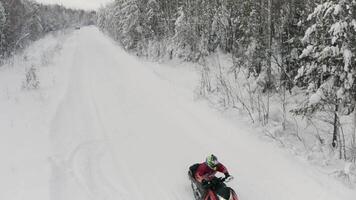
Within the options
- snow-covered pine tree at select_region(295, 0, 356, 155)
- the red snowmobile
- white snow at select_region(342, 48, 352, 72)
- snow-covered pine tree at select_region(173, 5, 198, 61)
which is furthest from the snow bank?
snow-covered pine tree at select_region(173, 5, 198, 61)

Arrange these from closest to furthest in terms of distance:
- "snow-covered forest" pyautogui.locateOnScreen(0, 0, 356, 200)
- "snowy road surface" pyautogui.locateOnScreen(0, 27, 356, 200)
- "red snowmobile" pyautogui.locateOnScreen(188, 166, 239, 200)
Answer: "red snowmobile" pyautogui.locateOnScreen(188, 166, 239, 200) → "snowy road surface" pyautogui.locateOnScreen(0, 27, 356, 200) → "snow-covered forest" pyautogui.locateOnScreen(0, 0, 356, 200)

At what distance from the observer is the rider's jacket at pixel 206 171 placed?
24.5ft

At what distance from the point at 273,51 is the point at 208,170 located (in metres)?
9.00

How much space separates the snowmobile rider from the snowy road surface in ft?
1.85

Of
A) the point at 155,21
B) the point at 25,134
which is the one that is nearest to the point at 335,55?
the point at 25,134

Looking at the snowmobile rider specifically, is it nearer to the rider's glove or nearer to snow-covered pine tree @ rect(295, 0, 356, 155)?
the rider's glove

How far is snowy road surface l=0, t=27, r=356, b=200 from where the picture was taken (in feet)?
25.5

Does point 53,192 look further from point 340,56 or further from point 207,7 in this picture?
point 207,7

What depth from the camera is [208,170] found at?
25.5 ft

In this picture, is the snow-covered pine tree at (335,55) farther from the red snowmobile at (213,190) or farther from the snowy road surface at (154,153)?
the red snowmobile at (213,190)

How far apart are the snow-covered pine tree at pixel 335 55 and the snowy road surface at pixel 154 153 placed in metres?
1.71

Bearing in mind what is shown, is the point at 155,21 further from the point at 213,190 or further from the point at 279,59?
the point at 213,190

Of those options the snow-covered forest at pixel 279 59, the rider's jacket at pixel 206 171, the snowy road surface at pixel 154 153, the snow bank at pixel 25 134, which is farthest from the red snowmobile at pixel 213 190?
the snow bank at pixel 25 134

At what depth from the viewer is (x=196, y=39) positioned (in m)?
23.4
